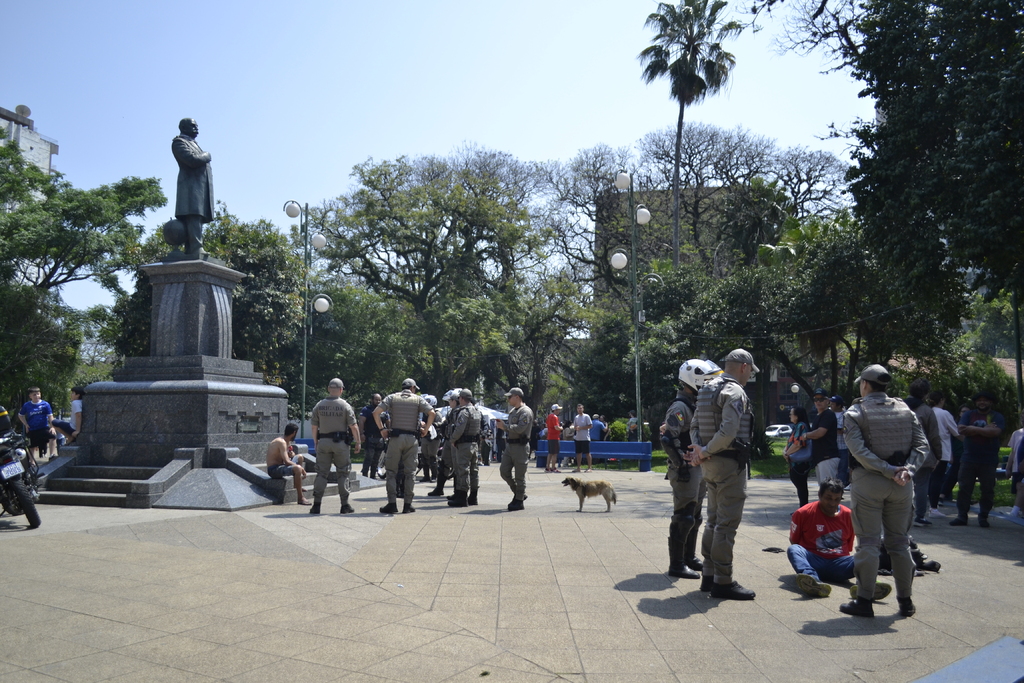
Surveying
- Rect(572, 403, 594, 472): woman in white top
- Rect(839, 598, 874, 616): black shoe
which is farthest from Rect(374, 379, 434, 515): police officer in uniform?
Rect(572, 403, 594, 472): woman in white top

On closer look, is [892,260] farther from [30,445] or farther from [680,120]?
[680,120]

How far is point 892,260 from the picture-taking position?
1483 centimetres

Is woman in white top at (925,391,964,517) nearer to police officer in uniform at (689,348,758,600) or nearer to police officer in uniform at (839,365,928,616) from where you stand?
police officer in uniform at (839,365,928,616)

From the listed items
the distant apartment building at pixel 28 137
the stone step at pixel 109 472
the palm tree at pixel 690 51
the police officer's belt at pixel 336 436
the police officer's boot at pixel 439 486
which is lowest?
the police officer's boot at pixel 439 486

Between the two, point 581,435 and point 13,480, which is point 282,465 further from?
point 581,435

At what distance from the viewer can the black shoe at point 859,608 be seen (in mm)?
5523

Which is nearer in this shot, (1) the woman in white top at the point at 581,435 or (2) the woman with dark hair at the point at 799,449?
(2) the woman with dark hair at the point at 799,449

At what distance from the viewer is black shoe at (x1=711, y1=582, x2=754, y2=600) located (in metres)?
5.99

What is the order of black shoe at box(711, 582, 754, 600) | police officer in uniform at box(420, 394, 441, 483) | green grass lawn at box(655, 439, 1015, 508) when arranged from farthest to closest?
police officer in uniform at box(420, 394, 441, 483) < green grass lawn at box(655, 439, 1015, 508) < black shoe at box(711, 582, 754, 600)

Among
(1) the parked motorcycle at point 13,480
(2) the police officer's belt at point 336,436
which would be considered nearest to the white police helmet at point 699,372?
(2) the police officer's belt at point 336,436

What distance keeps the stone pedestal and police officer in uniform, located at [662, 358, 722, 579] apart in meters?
7.75

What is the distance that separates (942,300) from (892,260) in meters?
2.11

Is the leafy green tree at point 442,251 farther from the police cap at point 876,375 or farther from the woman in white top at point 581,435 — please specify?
the police cap at point 876,375

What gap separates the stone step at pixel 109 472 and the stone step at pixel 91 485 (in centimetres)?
14
